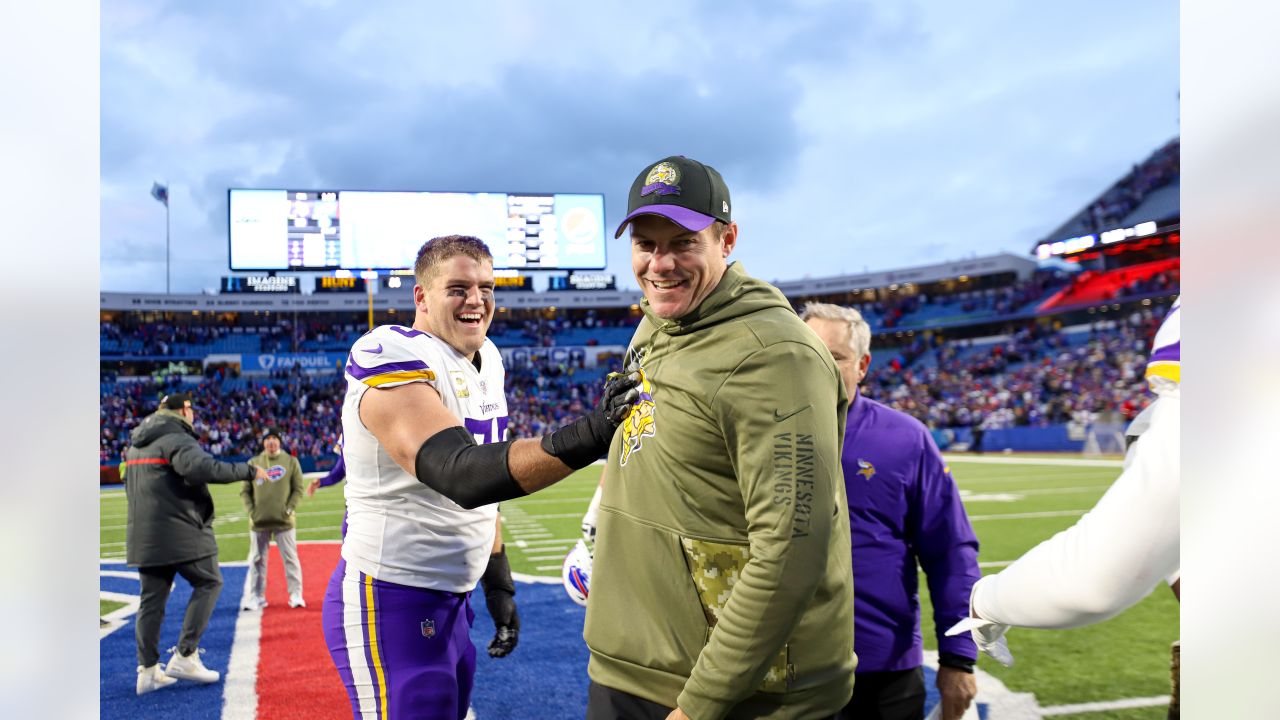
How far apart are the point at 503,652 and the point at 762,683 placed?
195 cm

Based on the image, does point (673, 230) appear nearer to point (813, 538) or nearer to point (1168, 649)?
point (813, 538)

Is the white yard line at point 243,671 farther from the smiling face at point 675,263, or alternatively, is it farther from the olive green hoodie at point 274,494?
the smiling face at point 675,263

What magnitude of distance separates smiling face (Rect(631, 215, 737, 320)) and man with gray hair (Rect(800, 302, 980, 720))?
0.87 metres

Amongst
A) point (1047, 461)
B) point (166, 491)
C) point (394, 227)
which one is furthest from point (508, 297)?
point (166, 491)

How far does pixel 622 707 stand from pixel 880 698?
1250 millimetres

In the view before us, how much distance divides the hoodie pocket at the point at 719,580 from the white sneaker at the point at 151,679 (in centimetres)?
510

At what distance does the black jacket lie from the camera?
5613 millimetres

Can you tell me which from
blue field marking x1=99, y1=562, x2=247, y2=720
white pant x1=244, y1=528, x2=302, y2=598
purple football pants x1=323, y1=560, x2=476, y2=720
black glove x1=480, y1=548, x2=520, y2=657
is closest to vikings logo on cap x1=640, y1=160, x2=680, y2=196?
purple football pants x1=323, y1=560, x2=476, y2=720

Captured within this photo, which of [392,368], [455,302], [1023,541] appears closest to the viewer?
[392,368]

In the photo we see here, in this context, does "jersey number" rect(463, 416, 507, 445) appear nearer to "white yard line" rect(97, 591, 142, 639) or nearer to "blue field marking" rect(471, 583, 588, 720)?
"blue field marking" rect(471, 583, 588, 720)

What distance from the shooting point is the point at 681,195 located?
2080mm

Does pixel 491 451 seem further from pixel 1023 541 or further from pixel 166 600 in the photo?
pixel 1023 541

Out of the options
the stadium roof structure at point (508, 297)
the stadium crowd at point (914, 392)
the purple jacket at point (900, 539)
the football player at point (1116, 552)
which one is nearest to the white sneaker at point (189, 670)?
the purple jacket at point (900, 539)
